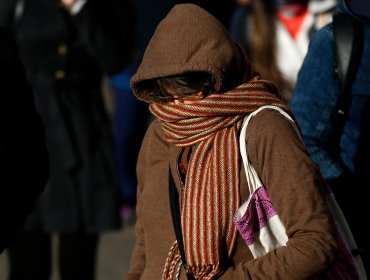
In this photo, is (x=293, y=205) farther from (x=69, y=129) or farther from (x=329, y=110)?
(x=69, y=129)

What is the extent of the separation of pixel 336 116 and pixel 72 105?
213cm

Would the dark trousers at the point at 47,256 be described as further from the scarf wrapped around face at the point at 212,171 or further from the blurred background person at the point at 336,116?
the scarf wrapped around face at the point at 212,171

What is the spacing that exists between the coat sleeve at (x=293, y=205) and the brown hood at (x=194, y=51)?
8.1 inches

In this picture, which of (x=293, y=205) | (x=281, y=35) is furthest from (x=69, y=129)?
(x=293, y=205)

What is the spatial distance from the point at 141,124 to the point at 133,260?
14.4 ft

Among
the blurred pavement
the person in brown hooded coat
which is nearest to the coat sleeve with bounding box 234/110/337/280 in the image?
the person in brown hooded coat

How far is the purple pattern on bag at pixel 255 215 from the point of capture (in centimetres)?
285

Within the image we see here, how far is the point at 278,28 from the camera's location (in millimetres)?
6090

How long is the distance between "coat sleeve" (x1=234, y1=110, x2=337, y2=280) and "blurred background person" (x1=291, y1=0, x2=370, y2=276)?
0.73 m

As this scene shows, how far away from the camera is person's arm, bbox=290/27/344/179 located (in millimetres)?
3541

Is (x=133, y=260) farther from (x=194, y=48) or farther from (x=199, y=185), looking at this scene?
(x=194, y=48)

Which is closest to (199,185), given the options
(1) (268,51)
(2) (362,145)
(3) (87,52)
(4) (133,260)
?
(4) (133,260)

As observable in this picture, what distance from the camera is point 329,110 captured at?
3543mm

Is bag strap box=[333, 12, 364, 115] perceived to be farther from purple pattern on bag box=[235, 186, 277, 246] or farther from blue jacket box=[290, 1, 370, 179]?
purple pattern on bag box=[235, 186, 277, 246]
